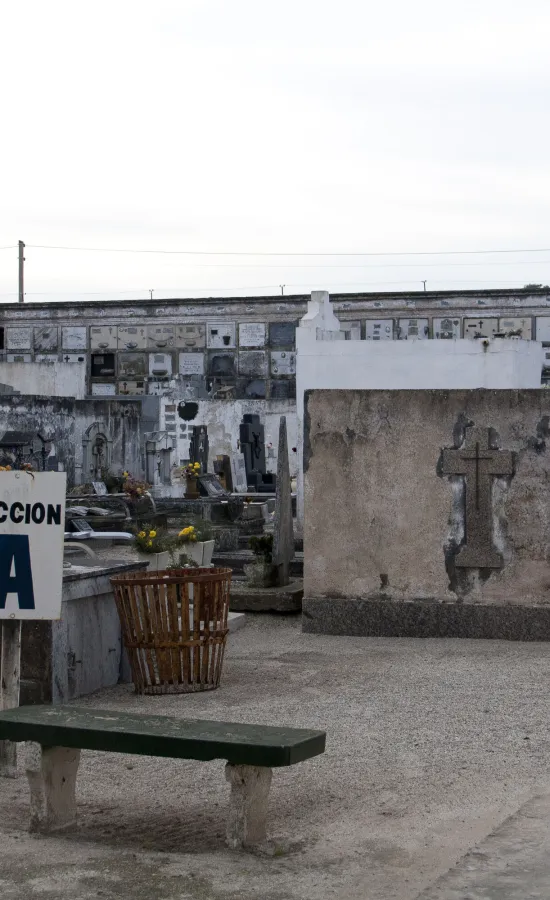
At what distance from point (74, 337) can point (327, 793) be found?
45458 mm

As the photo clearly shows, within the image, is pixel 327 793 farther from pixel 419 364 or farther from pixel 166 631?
pixel 419 364

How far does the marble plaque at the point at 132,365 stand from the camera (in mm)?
47562

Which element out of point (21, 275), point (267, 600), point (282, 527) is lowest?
point (267, 600)

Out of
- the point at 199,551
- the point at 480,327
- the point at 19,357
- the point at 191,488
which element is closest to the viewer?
the point at 199,551

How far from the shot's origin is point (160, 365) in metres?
47.4

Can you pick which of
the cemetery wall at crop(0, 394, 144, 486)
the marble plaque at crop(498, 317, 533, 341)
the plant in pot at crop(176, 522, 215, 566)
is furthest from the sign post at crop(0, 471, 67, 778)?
the marble plaque at crop(498, 317, 533, 341)

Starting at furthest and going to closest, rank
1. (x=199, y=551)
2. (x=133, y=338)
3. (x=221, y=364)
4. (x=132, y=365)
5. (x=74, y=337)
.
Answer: (x=74, y=337), (x=133, y=338), (x=132, y=365), (x=221, y=364), (x=199, y=551)

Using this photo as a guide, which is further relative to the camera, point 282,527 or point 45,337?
point 45,337

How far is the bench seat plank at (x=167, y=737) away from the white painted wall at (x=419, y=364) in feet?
67.9

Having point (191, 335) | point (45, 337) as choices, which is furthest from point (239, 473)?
point (45, 337)

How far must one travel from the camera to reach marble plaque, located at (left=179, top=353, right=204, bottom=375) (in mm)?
46969

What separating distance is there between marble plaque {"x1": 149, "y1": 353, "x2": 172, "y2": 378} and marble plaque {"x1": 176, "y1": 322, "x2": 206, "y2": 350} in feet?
2.28

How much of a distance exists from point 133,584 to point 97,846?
317 cm

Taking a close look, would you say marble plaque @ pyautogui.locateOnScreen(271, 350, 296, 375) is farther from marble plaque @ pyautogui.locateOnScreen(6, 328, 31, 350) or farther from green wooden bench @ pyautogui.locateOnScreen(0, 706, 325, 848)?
green wooden bench @ pyautogui.locateOnScreen(0, 706, 325, 848)
